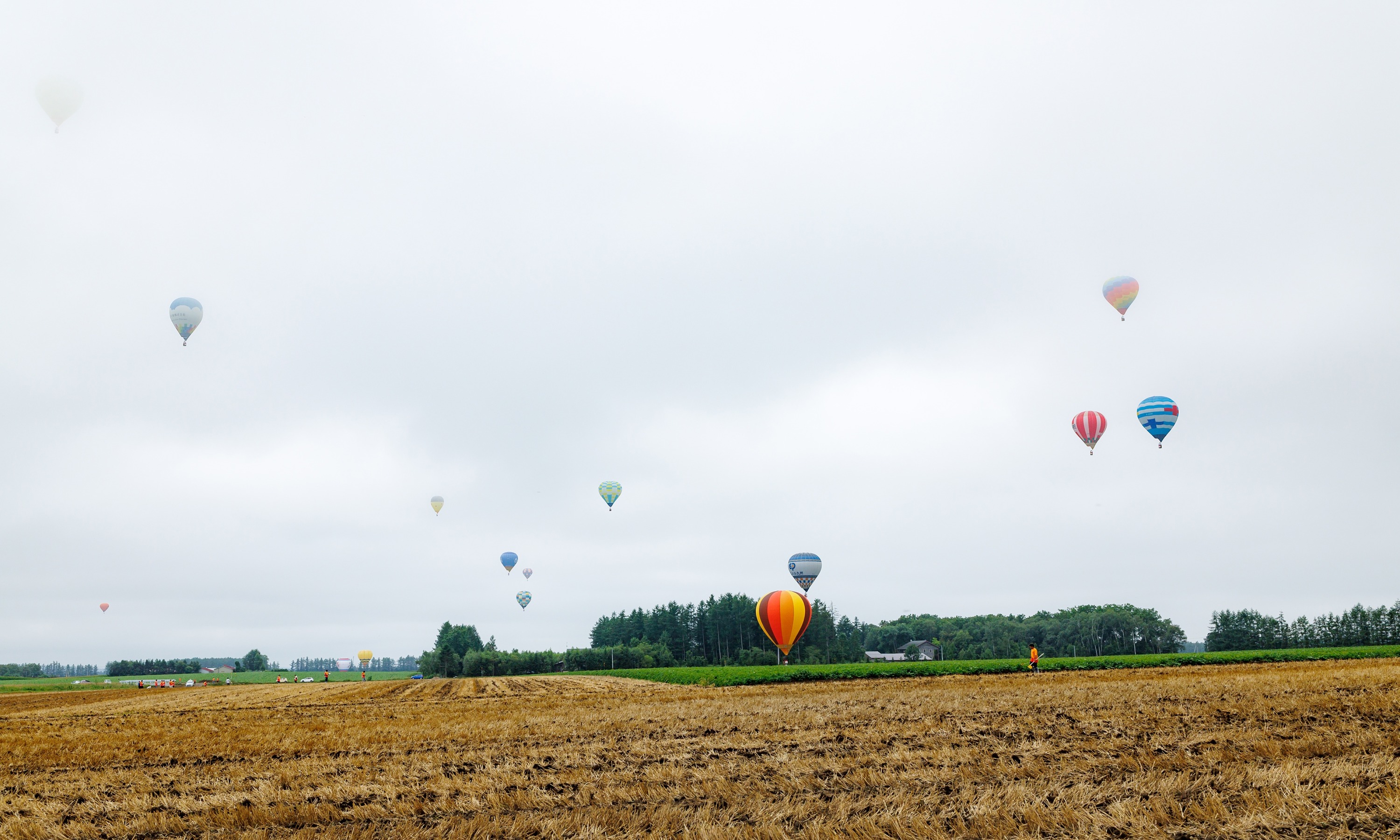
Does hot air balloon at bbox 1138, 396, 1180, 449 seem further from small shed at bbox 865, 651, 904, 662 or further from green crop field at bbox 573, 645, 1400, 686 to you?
small shed at bbox 865, 651, 904, 662

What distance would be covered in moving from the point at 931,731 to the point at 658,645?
119 meters

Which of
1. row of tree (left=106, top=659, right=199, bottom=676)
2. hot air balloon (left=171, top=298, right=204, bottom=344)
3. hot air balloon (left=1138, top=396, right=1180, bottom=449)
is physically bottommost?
row of tree (left=106, top=659, right=199, bottom=676)

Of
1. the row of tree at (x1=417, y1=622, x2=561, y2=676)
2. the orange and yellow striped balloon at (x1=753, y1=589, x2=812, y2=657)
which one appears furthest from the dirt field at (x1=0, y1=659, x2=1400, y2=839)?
the row of tree at (x1=417, y1=622, x2=561, y2=676)

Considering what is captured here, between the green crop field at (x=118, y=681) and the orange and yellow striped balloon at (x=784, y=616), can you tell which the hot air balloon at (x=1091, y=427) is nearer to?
the orange and yellow striped balloon at (x=784, y=616)

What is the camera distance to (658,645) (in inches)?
5103

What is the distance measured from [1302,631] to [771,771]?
150879 millimetres

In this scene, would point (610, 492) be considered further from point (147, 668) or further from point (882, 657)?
point (147, 668)

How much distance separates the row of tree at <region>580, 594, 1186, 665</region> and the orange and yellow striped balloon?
8171 centimetres

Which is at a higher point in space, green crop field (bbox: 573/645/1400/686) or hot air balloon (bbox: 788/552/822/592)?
hot air balloon (bbox: 788/552/822/592)

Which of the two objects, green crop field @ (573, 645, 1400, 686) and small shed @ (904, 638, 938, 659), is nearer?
green crop field @ (573, 645, 1400, 686)

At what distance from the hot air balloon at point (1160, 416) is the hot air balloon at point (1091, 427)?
2349mm

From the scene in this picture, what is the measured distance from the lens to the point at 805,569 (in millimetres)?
52344

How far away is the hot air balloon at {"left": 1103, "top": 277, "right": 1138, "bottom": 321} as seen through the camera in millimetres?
40656

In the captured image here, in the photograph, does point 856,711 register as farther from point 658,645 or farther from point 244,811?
point 658,645
